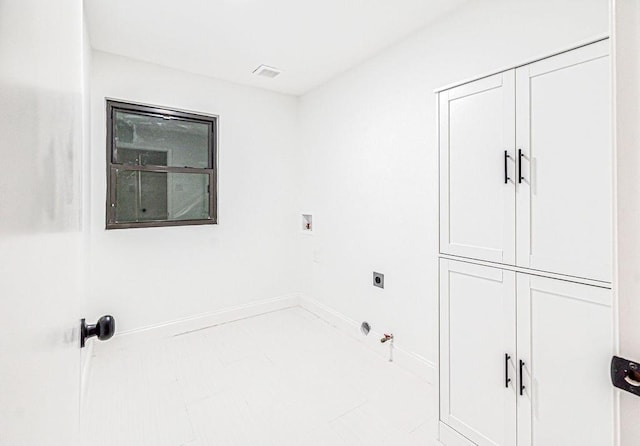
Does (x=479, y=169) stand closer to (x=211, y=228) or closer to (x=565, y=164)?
(x=565, y=164)

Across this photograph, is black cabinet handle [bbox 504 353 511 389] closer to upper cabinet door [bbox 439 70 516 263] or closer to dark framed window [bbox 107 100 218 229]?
upper cabinet door [bbox 439 70 516 263]

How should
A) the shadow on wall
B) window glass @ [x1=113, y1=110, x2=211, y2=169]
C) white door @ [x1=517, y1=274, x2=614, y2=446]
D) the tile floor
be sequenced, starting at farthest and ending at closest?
window glass @ [x1=113, y1=110, x2=211, y2=169], the tile floor, white door @ [x1=517, y1=274, x2=614, y2=446], the shadow on wall

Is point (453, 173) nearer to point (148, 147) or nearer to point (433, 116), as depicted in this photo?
point (433, 116)

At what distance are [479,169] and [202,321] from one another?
2.85m

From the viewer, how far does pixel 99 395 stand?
2115 millimetres

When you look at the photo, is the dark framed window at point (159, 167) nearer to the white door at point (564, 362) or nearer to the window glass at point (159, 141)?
the window glass at point (159, 141)

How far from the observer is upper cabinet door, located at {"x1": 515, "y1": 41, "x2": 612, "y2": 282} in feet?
3.92

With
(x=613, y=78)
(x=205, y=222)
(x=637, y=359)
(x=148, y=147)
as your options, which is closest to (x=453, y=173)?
(x=613, y=78)

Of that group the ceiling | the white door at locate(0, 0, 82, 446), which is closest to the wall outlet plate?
the ceiling

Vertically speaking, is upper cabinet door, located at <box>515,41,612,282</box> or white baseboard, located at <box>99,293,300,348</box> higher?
upper cabinet door, located at <box>515,41,612,282</box>

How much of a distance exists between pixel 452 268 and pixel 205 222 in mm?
2426

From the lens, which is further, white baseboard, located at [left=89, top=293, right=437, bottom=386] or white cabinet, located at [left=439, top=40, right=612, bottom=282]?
white baseboard, located at [left=89, top=293, right=437, bottom=386]

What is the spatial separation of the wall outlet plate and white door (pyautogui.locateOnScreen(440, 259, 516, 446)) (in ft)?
3.32

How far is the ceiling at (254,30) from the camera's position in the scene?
81.9 inches
